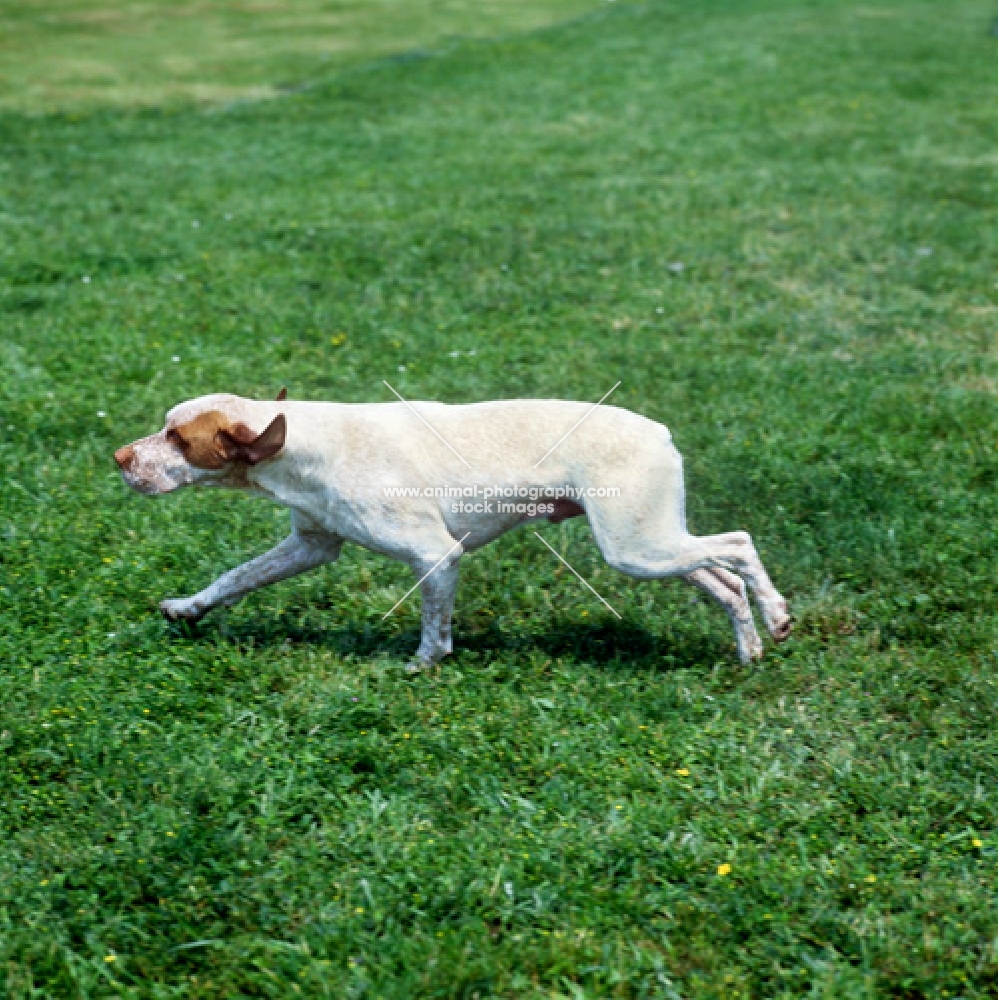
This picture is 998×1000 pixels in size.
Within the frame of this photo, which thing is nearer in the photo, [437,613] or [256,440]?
[256,440]

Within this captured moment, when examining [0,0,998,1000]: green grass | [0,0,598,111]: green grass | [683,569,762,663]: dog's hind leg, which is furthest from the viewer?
[0,0,598,111]: green grass

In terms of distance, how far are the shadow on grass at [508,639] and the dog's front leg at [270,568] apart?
12cm

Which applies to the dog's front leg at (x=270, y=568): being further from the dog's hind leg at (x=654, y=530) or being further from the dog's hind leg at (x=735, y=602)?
the dog's hind leg at (x=735, y=602)

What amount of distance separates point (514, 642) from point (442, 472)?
2.68 ft

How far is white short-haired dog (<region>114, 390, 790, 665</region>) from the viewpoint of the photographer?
4.30 m

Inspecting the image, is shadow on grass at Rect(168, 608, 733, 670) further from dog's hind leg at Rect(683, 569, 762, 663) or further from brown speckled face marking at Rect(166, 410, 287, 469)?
brown speckled face marking at Rect(166, 410, 287, 469)

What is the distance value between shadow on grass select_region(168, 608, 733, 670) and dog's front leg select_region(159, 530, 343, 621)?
125mm

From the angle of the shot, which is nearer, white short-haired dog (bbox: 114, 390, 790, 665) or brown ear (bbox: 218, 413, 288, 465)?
brown ear (bbox: 218, 413, 288, 465)

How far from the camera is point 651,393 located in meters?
7.07

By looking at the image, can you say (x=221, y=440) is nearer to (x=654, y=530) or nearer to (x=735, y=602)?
(x=654, y=530)

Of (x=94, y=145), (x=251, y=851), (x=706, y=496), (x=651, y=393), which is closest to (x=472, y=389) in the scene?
(x=651, y=393)

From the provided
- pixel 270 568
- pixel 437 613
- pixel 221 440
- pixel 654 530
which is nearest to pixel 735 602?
pixel 654 530

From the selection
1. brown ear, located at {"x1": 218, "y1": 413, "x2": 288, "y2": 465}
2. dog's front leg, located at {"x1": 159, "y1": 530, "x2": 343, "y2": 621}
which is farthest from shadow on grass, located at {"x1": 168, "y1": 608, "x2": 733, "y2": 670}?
brown ear, located at {"x1": 218, "y1": 413, "x2": 288, "y2": 465}

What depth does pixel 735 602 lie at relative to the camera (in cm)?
462
